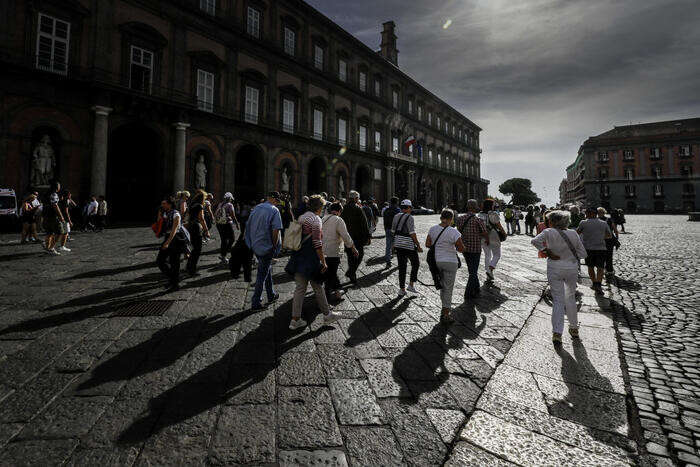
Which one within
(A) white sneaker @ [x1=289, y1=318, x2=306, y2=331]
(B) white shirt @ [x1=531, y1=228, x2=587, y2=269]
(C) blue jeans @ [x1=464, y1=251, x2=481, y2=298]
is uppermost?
(B) white shirt @ [x1=531, y1=228, x2=587, y2=269]

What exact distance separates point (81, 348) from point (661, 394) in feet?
17.5

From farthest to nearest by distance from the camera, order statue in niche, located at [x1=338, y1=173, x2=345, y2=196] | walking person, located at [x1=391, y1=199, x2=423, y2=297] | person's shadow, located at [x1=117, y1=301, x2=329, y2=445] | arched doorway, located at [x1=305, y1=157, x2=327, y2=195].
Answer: statue in niche, located at [x1=338, y1=173, x2=345, y2=196] < arched doorway, located at [x1=305, y1=157, x2=327, y2=195] < walking person, located at [x1=391, y1=199, x2=423, y2=297] < person's shadow, located at [x1=117, y1=301, x2=329, y2=445]

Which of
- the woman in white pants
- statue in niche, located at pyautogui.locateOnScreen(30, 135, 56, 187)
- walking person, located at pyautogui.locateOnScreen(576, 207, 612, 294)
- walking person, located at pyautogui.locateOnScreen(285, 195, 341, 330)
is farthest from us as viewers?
statue in niche, located at pyautogui.locateOnScreen(30, 135, 56, 187)

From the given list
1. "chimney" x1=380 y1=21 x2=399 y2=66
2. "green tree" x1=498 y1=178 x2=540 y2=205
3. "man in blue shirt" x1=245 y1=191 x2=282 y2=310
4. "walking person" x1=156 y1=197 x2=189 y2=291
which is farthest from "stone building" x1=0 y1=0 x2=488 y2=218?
"green tree" x1=498 y1=178 x2=540 y2=205

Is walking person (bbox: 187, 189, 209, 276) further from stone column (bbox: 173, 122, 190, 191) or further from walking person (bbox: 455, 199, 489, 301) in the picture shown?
stone column (bbox: 173, 122, 190, 191)

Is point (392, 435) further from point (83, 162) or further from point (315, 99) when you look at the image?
point (315, 99)

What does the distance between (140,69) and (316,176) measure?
529 inches

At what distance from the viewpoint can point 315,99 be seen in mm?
25156

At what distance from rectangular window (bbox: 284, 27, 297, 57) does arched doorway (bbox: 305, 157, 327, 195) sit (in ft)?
25.1

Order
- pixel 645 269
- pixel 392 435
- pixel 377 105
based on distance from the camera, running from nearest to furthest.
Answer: pixel 392 435
pixel 645 269
pixel 377 105

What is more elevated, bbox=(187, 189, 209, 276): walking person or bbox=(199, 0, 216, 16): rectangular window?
bbox=(199, 0, 216, 16): rectangular window

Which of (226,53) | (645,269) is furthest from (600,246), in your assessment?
(226,53)

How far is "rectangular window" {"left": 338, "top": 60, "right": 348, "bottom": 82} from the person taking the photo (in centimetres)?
2761

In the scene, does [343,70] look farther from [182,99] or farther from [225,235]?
[225,235]
